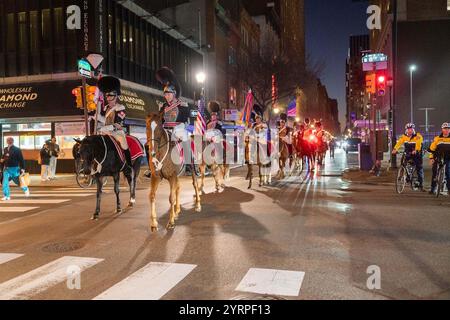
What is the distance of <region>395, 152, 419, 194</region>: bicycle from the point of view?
14.1 m

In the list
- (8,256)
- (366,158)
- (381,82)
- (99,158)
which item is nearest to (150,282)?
(8,256)

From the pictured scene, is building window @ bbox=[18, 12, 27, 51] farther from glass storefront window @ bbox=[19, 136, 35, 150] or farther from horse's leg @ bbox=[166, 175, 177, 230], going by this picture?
horse's leg @ bbox=[166, 175, 177, 230]

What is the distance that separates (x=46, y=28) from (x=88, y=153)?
66.1ft

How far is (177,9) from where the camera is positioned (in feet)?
137

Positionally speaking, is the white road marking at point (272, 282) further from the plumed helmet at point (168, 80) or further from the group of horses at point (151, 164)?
the plumed helmet at point (168, 80)

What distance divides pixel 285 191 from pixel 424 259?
8.51 metres

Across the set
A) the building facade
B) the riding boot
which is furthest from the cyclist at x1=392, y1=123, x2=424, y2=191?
the building facade

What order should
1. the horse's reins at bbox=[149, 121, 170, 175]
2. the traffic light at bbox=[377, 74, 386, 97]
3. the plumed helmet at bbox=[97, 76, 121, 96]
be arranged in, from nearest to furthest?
the horse's reins at bbox=[149, 121, 170, 175] < the plumed helmet at bbox=[97, 76, 121, 96] < the traffic light at bbox=[377, 74, 386, 97]

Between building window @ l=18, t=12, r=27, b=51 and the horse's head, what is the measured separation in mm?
20231

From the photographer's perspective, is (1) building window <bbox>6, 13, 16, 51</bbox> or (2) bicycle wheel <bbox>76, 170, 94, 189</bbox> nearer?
(2) bicycle wheel <bbox>76, 170, 94, 189</bbox>

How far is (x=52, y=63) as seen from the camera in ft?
87.6

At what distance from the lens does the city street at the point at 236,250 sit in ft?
17.7

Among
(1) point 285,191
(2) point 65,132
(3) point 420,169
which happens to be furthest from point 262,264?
(2) point 65,132

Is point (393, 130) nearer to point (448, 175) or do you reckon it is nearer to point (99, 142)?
point (448, 175)
